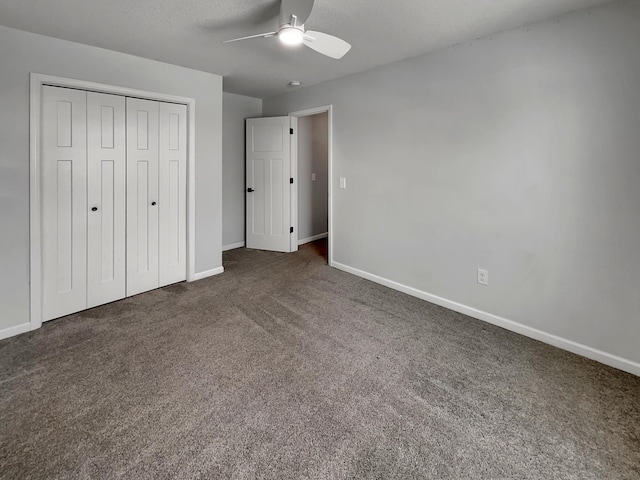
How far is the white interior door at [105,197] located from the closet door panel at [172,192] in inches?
14.8

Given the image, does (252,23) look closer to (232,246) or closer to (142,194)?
(142,194)

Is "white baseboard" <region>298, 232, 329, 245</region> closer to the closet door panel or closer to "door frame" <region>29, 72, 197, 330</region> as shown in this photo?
the closet door panel

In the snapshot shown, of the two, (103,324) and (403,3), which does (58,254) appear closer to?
(103,324)

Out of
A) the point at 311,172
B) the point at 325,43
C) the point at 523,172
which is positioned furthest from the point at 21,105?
the point at 523,172

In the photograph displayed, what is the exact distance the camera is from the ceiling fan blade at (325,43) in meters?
1.99

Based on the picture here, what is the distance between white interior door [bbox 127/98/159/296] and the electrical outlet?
10.5 feet

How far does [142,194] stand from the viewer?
319 centimetres

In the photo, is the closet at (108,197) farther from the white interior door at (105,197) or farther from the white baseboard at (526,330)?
the white baseboard at (526,330)

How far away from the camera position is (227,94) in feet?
15.4

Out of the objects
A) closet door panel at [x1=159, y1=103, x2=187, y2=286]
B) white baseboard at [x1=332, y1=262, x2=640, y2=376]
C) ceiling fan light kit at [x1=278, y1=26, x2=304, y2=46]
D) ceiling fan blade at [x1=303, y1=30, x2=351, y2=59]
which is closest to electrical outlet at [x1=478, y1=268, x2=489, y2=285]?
white baseboard at [x1=332, y1=262, x2=640, y2=376]

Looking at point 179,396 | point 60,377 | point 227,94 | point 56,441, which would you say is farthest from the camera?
point 227,94

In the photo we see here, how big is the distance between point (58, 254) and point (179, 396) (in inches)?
73.8

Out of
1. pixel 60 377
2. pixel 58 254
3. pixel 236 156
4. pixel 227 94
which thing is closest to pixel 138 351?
pixel 60 377

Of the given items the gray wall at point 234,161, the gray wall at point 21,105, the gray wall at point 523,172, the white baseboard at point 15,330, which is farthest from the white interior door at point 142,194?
the gray wall at point 523,172
